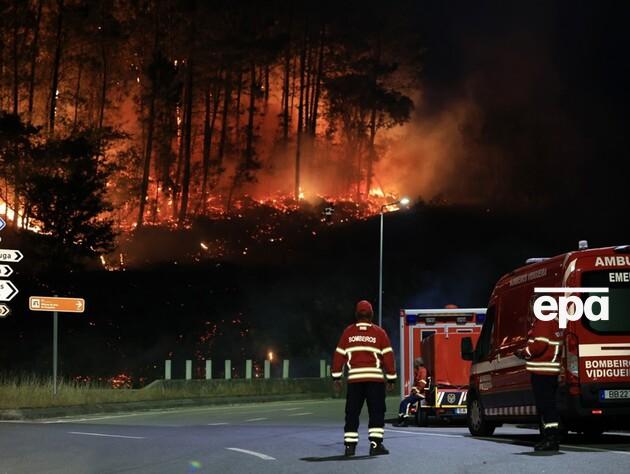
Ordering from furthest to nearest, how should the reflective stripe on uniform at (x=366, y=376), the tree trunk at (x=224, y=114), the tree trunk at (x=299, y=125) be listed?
the tree trunk at (x=299, y=125) < the tree trunk at (x=224, y=114) < the reflective stripe on uniform at (x=366, y=376)

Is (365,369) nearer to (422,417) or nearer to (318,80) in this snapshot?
(422,417)

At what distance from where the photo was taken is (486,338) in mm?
18328

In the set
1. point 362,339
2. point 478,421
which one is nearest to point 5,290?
point 478,421

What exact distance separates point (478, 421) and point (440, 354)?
7.74 metres

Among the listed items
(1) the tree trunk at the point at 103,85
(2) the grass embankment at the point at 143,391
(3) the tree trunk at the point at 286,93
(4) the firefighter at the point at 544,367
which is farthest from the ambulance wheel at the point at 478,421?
(3) the tree trunk at the point at 286,93

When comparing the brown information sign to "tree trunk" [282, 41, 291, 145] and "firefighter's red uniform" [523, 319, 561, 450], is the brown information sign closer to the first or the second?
"firefighter's red uniform" [523, 319, 561, 450]

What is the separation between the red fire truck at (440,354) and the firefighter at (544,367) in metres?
10.3

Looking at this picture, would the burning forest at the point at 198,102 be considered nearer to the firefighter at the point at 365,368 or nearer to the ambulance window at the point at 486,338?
the ambulance window at the point at 486,338

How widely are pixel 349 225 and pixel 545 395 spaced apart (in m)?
69.4

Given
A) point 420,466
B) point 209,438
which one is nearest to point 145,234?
point 209,438

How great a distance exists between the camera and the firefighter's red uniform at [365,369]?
13.8m

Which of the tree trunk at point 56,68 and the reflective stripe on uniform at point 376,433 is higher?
the tree trunk at point 56,68

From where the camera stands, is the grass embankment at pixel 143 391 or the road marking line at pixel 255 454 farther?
the grass embankment at pixel 143 391

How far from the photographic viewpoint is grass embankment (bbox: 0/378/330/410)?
2891 cm
